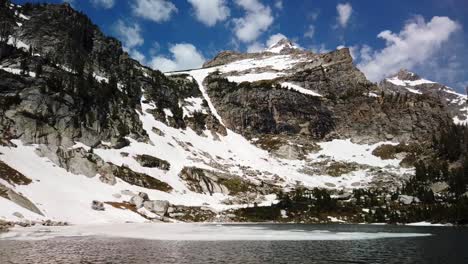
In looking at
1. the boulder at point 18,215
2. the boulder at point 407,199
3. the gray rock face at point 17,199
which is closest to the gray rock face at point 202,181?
the boulder at point 407,199

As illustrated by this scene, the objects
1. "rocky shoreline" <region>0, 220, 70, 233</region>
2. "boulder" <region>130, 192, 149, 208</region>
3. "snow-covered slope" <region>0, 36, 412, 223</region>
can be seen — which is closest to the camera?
"rocky shoreline" <region>0, 220, 70, 233</region>

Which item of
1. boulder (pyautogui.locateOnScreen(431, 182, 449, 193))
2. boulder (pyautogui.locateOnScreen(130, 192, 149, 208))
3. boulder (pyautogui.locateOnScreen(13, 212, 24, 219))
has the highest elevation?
boulder (pyautogui.locateOnScreen(431, 182, 449, 193))

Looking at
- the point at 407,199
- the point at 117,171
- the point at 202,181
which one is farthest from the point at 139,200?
the point at 407,199

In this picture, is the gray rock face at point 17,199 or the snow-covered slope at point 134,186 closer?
the gray rock face at point 17,199

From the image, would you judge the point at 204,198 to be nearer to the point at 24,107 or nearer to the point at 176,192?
the point at 176,192

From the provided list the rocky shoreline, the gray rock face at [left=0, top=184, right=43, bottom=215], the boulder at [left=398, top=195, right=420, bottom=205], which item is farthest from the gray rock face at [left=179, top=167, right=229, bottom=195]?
the gray rock face at [left=0, top=184, right=43, bottom=215]

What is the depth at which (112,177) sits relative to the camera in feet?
423

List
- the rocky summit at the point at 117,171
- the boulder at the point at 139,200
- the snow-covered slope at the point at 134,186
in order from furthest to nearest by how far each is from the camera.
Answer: the boulder at the point at 139,200 < the rocky summit at the point at 117,171 < the snow-covered slope at the point at 134,186

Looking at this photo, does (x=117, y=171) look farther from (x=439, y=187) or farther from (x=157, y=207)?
(x=439, y=187)

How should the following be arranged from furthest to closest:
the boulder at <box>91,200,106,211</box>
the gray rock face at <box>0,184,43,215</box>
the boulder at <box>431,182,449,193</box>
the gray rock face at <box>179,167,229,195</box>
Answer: the boulder at <box>431,182,449,193</box> → the gray rock face at <box>179,167,229,195</box> → the boulder at <box>91,200,106,211</box> → the gray rock face at <box>0,184,43,215</box>

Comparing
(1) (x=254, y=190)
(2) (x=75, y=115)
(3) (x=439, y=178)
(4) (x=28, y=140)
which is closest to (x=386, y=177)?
(3) (x=439, y=178)

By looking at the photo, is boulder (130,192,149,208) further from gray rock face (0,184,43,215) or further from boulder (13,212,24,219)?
boulder (13,212,24,219)

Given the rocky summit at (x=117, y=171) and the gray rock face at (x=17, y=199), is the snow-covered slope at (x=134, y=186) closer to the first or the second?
the rocky summit at (x=117, y=171)

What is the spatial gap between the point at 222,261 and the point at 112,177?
96789mm
